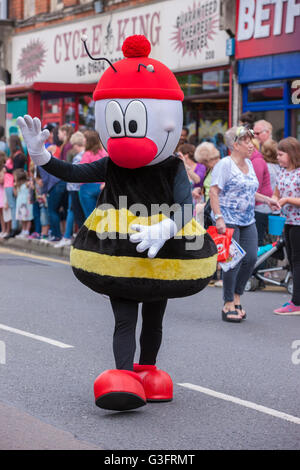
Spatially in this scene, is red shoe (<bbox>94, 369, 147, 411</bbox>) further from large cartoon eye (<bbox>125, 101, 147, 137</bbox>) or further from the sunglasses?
the sunglasses

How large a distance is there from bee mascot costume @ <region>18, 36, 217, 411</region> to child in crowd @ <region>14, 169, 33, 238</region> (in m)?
9.98

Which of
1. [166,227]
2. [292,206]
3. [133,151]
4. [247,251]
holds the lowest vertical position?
[247,251]

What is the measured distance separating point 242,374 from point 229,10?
1044cm

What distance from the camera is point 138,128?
5.59m

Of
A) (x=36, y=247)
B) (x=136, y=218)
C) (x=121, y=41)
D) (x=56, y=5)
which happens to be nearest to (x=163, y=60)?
(x=121, y=41)

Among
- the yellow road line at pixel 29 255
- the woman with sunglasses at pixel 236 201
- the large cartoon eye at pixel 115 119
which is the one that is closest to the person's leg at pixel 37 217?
the yellow road line at pixel 29 255

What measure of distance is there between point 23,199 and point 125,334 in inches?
411

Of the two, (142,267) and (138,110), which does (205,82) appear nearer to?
(138,110)

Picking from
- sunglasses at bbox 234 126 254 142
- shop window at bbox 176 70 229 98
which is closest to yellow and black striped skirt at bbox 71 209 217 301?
sunglasses at bbox 234 126 254 142

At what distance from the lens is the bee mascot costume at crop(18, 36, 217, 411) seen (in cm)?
547

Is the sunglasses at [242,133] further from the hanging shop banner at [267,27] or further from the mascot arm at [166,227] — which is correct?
the hanging shop banner at [267,27]

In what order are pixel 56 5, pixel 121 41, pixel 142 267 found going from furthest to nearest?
1. pixel 56 5
2. pixel 121 41
3. pixel 142 267

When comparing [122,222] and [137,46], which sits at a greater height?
[137,46]

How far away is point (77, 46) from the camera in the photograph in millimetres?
21078
